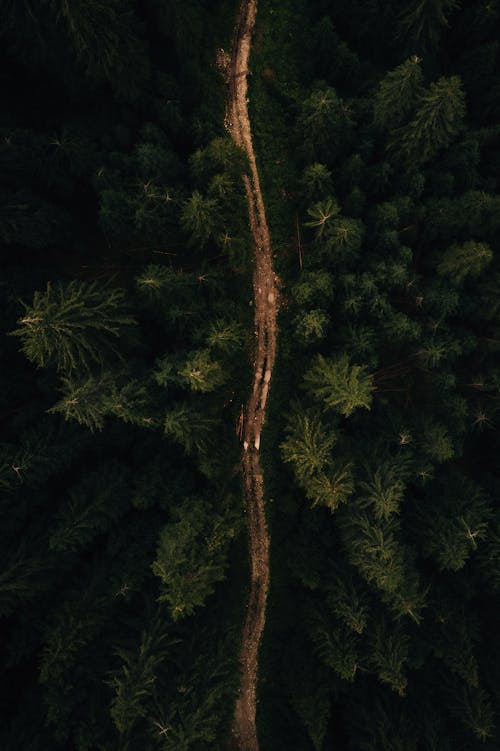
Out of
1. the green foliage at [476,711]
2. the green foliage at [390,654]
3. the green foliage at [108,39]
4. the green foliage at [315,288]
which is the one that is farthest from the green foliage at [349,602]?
the green foliage at [108,39]

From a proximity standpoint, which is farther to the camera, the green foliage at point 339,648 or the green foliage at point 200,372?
the green foliage at point 339,648

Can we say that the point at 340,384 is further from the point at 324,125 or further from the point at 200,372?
the point at 324,125

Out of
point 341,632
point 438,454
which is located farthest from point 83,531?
point 438,454

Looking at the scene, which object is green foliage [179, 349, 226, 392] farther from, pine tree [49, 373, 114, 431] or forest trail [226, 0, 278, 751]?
forest trail [226, 0, 278, 751]

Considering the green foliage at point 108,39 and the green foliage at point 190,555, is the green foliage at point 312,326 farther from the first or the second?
the green foliage at point 108,39

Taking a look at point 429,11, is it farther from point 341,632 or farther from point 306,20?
point 341,632

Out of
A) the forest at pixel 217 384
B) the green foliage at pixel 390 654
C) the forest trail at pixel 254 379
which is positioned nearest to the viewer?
the forest at pixel 217 384

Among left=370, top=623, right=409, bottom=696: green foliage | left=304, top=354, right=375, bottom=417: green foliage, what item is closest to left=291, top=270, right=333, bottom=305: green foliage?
left=304, top=354, right=375, bottom=417: green foliage
